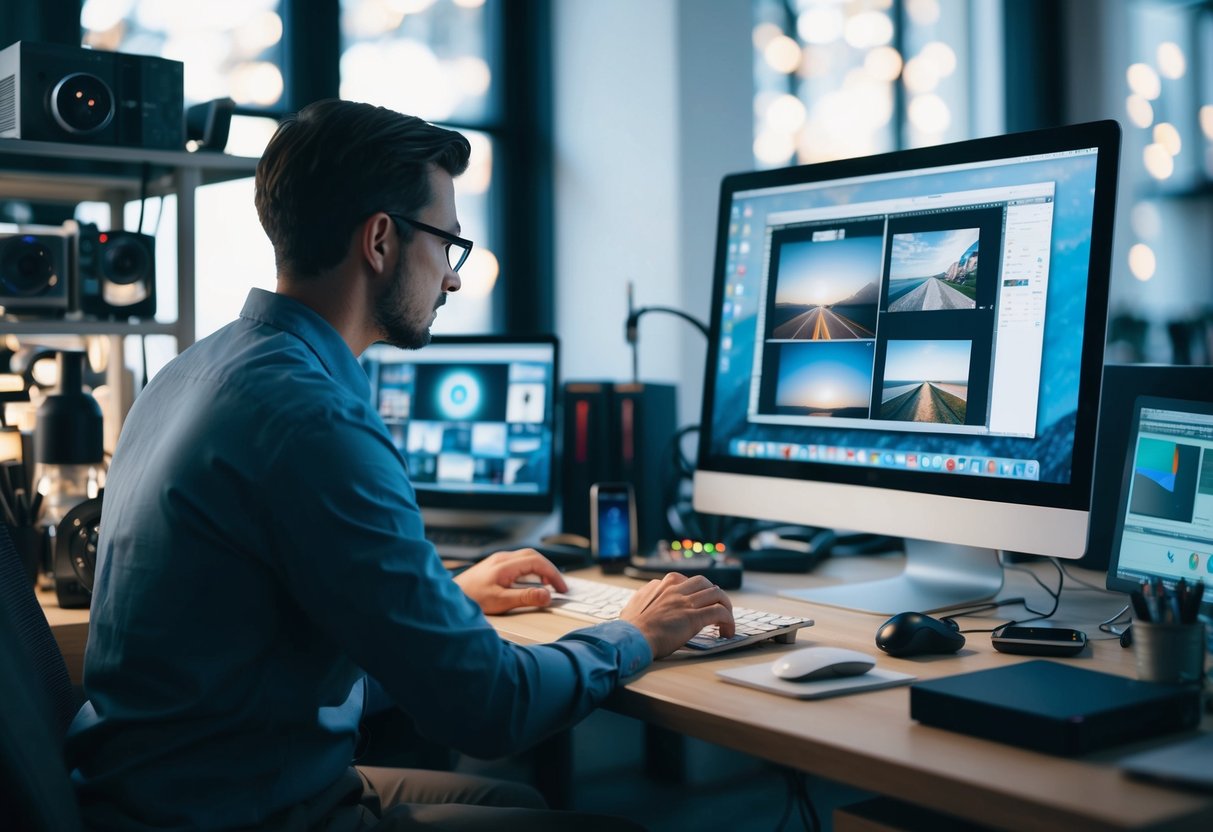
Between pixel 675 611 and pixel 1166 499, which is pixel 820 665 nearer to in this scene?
pixel 675 611

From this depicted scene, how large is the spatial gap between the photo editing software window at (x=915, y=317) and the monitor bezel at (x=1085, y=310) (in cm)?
1

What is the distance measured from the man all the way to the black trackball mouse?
9.3 inches

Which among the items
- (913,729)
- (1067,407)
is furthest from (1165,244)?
(913,729)

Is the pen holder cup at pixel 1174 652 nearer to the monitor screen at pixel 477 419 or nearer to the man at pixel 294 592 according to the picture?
the man at pixel 294 592

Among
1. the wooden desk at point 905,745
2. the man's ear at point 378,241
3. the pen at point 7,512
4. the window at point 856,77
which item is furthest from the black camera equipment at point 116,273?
the window at point 856,77

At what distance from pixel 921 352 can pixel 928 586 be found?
35 cm

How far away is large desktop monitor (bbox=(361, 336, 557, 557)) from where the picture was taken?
7.16 feet

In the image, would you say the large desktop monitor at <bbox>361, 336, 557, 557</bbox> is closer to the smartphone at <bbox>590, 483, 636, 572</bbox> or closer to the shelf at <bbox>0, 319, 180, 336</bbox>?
the smartphone at <bbox>590, 483, 636, 572</bbox>

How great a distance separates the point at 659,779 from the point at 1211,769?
5.65ft

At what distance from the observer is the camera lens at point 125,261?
193 centimetres

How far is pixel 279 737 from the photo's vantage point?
1.11m

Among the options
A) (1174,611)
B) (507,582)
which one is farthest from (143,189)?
(1174,611)

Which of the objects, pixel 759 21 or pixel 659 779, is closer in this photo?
pixel 659 779

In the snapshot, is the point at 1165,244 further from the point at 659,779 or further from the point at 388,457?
the point at 388,457
